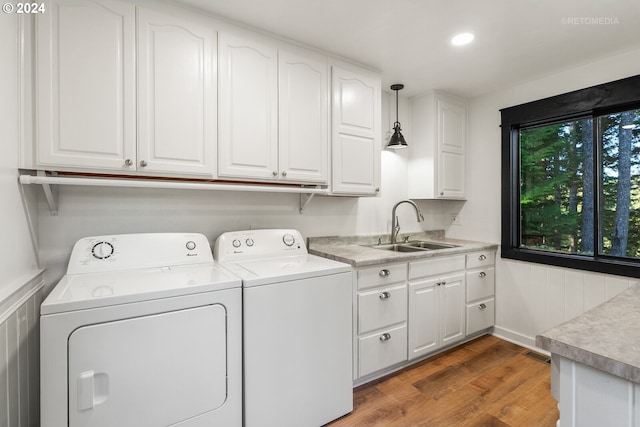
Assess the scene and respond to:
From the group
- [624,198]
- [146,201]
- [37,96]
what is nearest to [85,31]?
[37,96]

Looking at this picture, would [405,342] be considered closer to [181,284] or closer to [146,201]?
[181,284]

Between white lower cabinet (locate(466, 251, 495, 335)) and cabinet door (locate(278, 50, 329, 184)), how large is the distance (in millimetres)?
1578

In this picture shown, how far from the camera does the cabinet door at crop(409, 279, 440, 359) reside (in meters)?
2.23

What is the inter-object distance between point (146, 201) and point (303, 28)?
142 centimetres

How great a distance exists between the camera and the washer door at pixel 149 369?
112cm

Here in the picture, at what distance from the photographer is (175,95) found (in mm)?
1624

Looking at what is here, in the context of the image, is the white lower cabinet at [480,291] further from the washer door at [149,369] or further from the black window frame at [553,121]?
the washer door at [149,369]

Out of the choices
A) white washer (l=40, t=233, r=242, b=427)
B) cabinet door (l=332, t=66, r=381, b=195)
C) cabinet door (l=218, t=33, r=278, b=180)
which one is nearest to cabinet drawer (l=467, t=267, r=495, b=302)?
cabinet door (l=332, t=66, r=381, b=195)

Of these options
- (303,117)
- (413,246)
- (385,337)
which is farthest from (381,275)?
(303,117)

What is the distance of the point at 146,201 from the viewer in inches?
72.2

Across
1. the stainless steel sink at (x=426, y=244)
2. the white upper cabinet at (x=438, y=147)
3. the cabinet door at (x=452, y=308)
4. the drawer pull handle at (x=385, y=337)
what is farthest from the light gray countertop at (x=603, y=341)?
the white upper cabinet at (x=438, y=147)

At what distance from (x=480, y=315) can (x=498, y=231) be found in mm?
793

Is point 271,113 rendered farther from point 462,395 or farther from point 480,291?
point 480,291

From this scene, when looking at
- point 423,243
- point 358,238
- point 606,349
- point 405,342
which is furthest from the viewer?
point 423,243
